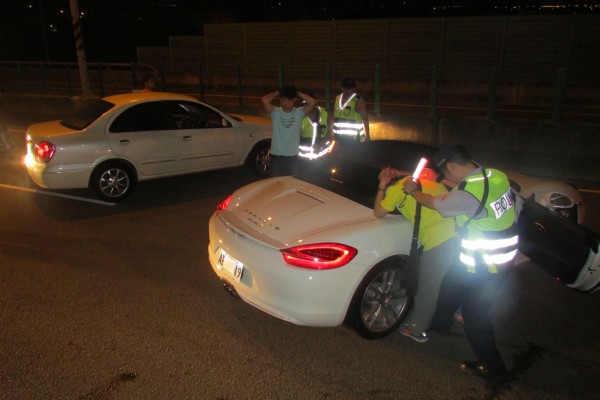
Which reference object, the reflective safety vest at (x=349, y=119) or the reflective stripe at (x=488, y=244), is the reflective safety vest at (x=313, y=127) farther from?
the reflective stripe at (x=488, y=244)

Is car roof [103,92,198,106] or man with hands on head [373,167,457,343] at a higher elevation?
car roof [103,92,198,106]

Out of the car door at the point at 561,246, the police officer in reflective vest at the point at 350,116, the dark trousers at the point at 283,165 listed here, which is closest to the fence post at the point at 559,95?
the police officer in reflective vest at the point at 350,116

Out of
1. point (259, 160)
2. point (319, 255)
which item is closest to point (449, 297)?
point (319, 255)

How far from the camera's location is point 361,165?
4598 mm

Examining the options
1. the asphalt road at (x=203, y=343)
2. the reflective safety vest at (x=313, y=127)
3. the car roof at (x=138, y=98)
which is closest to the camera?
the asphalt road at (x=203, y=343)

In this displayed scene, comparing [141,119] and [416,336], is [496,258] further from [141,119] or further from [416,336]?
[141,119]

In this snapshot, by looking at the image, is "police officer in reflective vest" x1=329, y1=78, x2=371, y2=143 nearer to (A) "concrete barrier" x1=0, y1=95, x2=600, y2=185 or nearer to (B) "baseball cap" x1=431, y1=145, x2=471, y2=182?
(A) "concrete barrier" x1=0, y1=95, x2=600, y2=185

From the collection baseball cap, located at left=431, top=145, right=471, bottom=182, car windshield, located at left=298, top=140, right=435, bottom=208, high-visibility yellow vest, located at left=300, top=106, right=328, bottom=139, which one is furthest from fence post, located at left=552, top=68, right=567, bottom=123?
baseball cap, located at left=431, top=145, right=471, bottom=182

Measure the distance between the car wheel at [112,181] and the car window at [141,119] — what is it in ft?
1.68

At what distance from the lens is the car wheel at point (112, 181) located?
7.10 m

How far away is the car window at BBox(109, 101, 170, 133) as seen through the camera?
722cm

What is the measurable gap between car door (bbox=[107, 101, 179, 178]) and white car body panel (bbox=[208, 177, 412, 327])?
351 cm

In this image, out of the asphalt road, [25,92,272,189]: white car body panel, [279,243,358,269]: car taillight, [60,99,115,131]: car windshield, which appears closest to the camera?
the asphalt road

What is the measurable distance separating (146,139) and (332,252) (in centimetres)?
458
